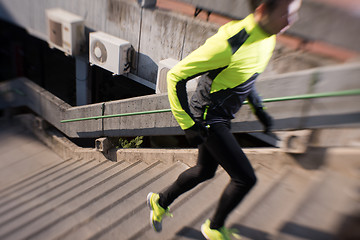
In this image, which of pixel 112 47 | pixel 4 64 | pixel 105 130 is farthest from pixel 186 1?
pixel 4 64

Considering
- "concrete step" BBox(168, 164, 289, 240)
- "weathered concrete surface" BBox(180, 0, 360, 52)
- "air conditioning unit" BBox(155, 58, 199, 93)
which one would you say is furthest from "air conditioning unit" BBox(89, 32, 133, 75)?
"concrete step" BBox(168, 164, 289, 240)

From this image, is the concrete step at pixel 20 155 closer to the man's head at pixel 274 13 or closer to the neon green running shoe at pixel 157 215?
the neon green running shoe at pixel 157 215

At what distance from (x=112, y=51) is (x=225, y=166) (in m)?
5.21

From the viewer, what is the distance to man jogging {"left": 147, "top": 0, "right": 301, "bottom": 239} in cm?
192

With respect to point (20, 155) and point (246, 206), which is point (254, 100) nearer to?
point (246, 206)

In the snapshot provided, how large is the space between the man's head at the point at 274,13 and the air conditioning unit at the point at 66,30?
648 centimetres

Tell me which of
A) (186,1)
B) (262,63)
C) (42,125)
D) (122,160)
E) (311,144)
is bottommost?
(42,125)

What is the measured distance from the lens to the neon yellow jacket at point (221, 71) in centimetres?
193

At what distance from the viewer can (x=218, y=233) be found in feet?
7.82

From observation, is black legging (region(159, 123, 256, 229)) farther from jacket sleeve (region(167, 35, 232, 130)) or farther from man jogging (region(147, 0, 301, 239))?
jacket sleeve (region(167, 35, 232, 130))

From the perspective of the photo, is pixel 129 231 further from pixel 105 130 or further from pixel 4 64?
pixel 4 64

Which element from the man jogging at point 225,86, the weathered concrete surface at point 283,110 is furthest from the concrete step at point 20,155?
the man jogging at point 225,86

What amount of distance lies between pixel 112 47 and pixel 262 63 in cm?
507

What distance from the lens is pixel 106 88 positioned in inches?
338
